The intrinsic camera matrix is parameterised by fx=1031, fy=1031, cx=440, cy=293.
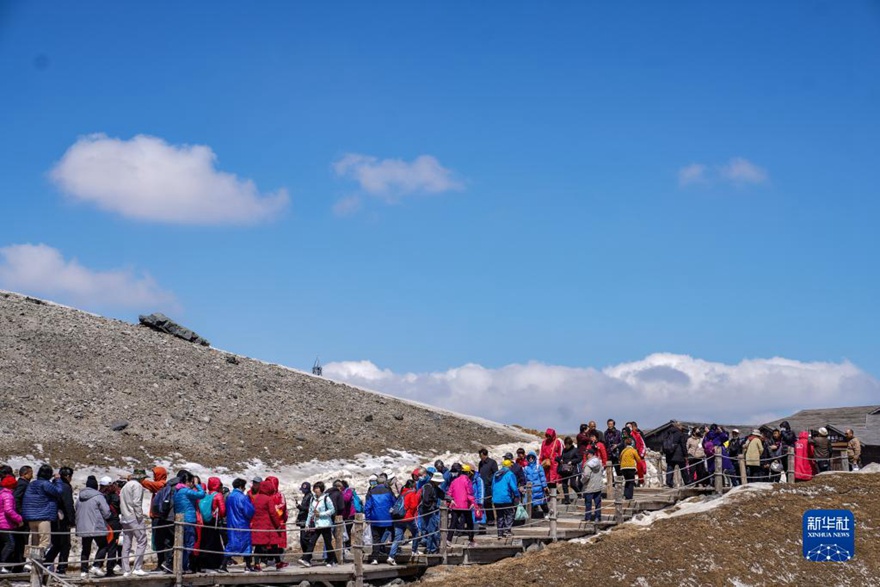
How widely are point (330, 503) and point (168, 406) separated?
3088cm

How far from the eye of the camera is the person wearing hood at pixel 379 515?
22406mm

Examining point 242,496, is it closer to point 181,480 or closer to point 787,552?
point 181,480

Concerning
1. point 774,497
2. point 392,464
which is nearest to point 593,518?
point 774,497

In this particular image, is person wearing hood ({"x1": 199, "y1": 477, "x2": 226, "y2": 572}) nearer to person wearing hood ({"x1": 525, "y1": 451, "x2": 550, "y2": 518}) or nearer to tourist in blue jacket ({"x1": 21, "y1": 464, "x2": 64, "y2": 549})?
tourist in blue jacket ({"x1": 21, "y1": 464, "x2": 64, "y2": 549})

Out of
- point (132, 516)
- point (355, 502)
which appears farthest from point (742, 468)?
point (132, 516)

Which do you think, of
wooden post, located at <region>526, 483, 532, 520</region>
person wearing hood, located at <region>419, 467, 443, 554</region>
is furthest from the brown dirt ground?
wooden post, located at <region>526, 483, 532, 520</region>

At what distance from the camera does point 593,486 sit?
23781 millimetres

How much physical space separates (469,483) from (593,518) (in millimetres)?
3181

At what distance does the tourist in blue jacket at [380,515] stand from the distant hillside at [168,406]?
21.6 meters

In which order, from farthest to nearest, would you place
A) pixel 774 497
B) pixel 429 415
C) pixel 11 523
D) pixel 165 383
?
pixel 429 415 < pixel 165 383 < pixel 774 497 < pixel 11 523

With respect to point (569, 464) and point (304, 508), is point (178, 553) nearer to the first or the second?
point (304, 508)

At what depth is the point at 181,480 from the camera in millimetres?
20016

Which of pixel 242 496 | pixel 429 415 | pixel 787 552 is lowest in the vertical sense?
pixel 787 552

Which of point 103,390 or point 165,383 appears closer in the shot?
point 103,390
